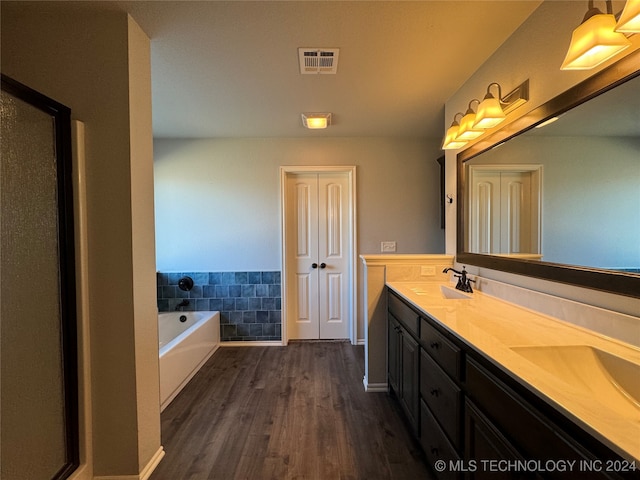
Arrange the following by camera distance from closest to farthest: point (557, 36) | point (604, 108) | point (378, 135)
A: point (604, 108), point (557, 36), point (378, 135)

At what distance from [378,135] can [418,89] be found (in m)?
1.03

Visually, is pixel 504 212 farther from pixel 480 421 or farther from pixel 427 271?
pixel 480 421

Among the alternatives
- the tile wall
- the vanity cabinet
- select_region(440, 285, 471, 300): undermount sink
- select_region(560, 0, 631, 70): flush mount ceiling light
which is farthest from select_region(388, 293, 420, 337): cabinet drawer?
the tile wall

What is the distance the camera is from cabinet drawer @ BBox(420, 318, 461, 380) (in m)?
1.16

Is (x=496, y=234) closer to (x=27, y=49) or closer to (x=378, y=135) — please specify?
(x=378, y=135)

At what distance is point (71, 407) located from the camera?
139cm

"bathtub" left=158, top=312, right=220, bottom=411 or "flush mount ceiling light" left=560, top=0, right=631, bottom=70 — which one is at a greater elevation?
"flush mount ceiling light" left=560, top=0, right=631, bottom=70

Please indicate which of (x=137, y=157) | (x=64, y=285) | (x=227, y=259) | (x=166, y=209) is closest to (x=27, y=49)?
(x=137, y=157)

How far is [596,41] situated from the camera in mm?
978

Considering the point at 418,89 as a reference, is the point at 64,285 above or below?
below

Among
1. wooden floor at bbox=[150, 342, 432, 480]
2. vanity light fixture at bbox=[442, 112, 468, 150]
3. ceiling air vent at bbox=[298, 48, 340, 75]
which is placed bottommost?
wooden floor at bbox=[150, 342, 432, 480]

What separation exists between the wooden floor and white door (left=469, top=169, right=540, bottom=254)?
1309 mm

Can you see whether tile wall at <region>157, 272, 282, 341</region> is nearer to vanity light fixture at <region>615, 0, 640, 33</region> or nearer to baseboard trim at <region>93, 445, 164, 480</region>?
baseboard trim at <region>93, 445, 164, 480</region>

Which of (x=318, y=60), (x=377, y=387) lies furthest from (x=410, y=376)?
(x=318, y=60)
